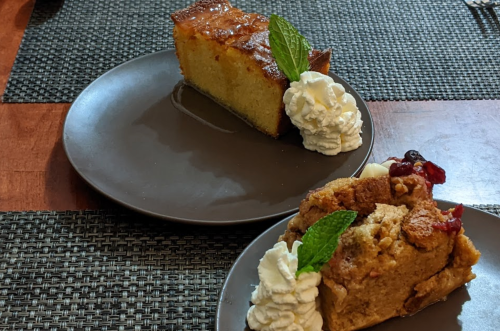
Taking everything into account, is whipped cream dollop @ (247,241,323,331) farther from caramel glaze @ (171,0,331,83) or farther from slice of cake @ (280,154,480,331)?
caramel glaze @ (171,0,331,83)

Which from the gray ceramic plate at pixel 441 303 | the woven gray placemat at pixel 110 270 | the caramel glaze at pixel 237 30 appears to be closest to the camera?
the gray ceramic plate at pixel 441 303

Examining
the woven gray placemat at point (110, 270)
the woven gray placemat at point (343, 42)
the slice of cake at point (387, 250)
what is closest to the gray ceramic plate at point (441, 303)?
the slice of cake at point (387, 250)

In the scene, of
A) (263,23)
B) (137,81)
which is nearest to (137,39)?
(137,81)

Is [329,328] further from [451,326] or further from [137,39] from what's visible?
[137,39]

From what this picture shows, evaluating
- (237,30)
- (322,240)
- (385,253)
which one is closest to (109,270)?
(322,240)

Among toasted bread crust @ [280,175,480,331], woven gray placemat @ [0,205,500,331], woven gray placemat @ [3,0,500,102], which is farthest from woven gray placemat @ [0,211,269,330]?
woven gray placemat @ [3,0,500,102]

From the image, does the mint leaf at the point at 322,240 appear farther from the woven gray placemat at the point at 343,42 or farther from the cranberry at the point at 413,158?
the woven gray placemat at the point at 343,42
